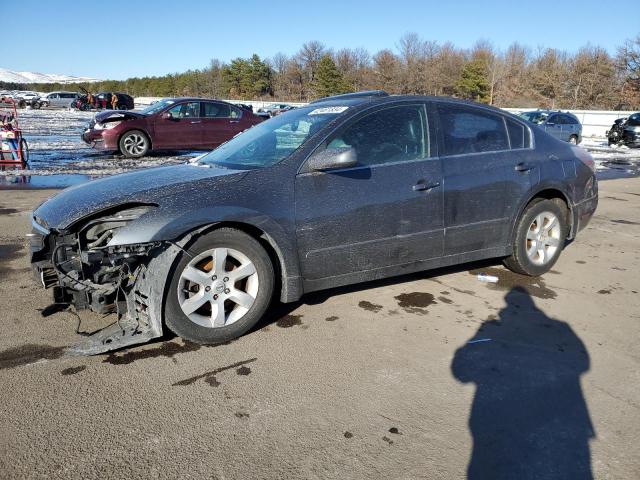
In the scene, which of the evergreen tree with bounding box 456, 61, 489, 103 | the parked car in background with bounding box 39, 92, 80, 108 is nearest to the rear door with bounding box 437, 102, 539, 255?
the parked car in background with bounding box 39, 92, 80, 108

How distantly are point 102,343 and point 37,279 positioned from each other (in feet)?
2.51

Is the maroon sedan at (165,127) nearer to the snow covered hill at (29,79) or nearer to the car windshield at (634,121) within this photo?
the car windshield at (634,121)

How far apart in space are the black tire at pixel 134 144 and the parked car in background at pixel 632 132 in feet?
76.4

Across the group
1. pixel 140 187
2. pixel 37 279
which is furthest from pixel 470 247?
pixel 37 279

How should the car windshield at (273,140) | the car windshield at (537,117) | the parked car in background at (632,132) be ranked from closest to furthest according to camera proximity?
the car windshield at (273,140) < the car windshield at (537,117) < the parked car in background at (632,132)

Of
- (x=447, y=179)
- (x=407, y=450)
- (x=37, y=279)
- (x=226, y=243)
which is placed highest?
(x=447, y=179)

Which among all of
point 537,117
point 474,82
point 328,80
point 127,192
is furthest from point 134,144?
point 328,80

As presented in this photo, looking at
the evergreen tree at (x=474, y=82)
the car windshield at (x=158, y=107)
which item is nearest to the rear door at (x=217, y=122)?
the car windshield at (x=158, y=107)

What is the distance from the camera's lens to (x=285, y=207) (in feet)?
11.5

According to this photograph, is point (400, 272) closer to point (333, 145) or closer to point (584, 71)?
point (333, 145)

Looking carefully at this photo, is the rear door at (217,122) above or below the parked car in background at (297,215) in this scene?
above

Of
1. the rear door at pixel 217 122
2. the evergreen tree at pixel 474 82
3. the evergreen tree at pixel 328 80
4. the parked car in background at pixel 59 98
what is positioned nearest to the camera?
the rear door at pixel 217 122

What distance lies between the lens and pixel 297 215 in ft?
11.6

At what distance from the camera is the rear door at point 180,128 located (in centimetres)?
1352
